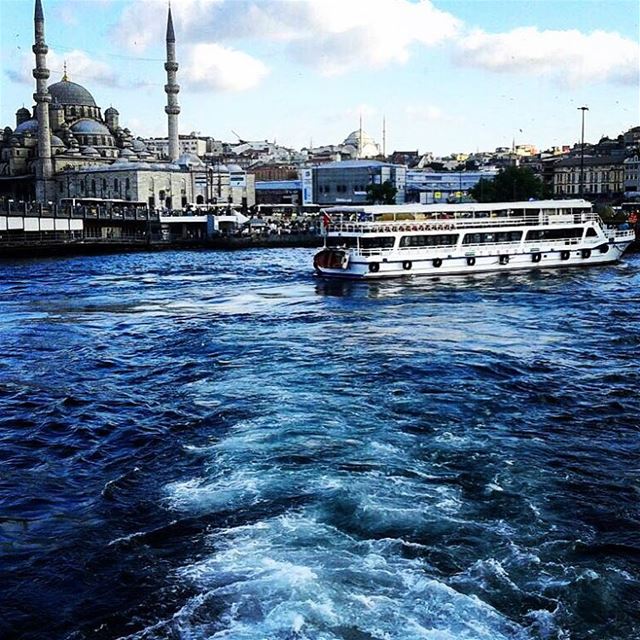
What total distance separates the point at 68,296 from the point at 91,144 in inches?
2747

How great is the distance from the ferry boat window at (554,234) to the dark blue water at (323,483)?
618 inches

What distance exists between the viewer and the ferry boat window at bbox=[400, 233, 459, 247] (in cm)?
3647

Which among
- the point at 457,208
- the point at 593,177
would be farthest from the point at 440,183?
the point at 457,208

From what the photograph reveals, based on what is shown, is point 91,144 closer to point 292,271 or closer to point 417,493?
point 292,271

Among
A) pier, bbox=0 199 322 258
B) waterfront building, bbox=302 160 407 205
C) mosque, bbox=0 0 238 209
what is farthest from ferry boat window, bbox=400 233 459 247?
waterfront building, bbox=302 160 407 205

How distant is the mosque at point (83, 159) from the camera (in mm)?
81875

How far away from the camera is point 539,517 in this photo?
989 cm

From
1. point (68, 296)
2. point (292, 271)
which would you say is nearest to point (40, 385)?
point (68, 296)

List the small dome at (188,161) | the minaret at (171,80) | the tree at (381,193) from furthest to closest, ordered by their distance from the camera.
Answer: the small dome at (188,161) < the tree at (381,193) < the minaret at (171,80)

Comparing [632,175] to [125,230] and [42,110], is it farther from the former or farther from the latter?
[42,110]

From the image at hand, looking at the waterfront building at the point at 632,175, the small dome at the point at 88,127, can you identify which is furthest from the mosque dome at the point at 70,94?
the waterfront building at the point at 632,175

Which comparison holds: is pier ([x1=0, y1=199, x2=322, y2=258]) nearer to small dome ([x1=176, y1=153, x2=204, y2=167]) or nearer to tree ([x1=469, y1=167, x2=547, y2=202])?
small dome ([x1=176, y1=153, x2=204, y2=167])

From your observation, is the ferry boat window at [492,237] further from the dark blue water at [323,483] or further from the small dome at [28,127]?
the small dome at [28,127]

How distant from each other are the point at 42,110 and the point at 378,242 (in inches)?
2047
